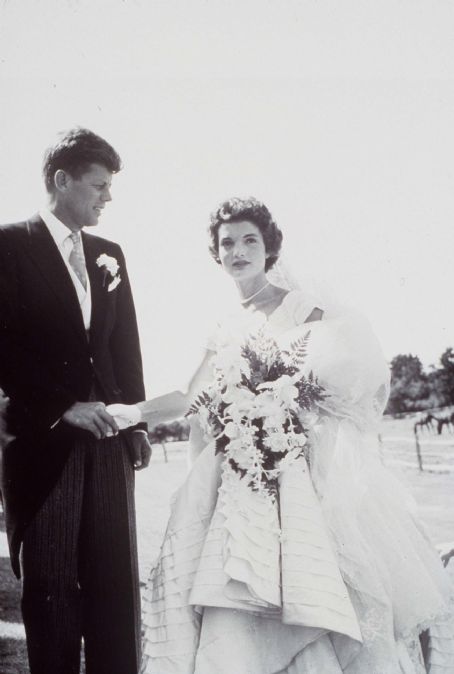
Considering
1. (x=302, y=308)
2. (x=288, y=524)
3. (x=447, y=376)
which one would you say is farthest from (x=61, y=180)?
(x=447, y=376)

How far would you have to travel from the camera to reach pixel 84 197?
198cm

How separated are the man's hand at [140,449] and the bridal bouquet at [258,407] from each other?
0.67 ft

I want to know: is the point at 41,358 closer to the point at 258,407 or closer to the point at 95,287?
the point at 95,287

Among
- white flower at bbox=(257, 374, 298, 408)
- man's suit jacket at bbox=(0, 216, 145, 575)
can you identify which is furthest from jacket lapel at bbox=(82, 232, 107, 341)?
white flower at bbox=(257, 374, 298, 408)

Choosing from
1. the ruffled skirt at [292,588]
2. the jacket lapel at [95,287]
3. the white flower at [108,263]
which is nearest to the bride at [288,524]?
the ruffled skirt at [292,588]

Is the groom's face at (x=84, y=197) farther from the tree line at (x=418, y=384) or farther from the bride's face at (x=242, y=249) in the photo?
the tree line at (x=418, y=384)

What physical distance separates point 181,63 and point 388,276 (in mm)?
1041

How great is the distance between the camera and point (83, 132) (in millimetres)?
2020

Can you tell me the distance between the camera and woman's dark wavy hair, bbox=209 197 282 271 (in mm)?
2104

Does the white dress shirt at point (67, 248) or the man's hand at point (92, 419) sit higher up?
the white dress shirt at point (67, 248)

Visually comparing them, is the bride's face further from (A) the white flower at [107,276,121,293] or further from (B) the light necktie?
(B) the light necktie

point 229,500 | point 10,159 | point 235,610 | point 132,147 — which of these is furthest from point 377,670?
point 10,159

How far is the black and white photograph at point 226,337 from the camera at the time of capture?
1.74 m

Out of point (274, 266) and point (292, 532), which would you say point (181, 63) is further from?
point (292, 532)
